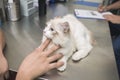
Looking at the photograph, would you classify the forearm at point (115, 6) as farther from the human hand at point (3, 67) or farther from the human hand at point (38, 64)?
the human hand at point (3, 67)

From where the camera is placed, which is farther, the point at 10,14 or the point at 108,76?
the point at 10,14

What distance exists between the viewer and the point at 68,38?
0.73 meters

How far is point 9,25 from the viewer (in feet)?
3.46

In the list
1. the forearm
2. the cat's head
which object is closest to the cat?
the cat's head

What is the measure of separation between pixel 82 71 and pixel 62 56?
10 cm

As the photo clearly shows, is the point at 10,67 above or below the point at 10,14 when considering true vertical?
below

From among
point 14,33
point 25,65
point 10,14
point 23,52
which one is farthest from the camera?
point 10,14

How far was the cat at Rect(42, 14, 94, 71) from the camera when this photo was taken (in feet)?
2.31

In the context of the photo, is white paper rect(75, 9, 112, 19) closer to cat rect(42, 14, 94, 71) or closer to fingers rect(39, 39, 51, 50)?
cat rect(42, 14, 94, 71)

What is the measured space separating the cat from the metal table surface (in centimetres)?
3

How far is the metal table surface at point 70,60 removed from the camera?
0.70 metres

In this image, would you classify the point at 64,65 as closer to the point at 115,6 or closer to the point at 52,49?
the point at 52,49

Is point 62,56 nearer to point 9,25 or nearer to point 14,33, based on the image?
point 14,33

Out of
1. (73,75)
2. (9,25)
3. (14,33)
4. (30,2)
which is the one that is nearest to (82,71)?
(73,75)
